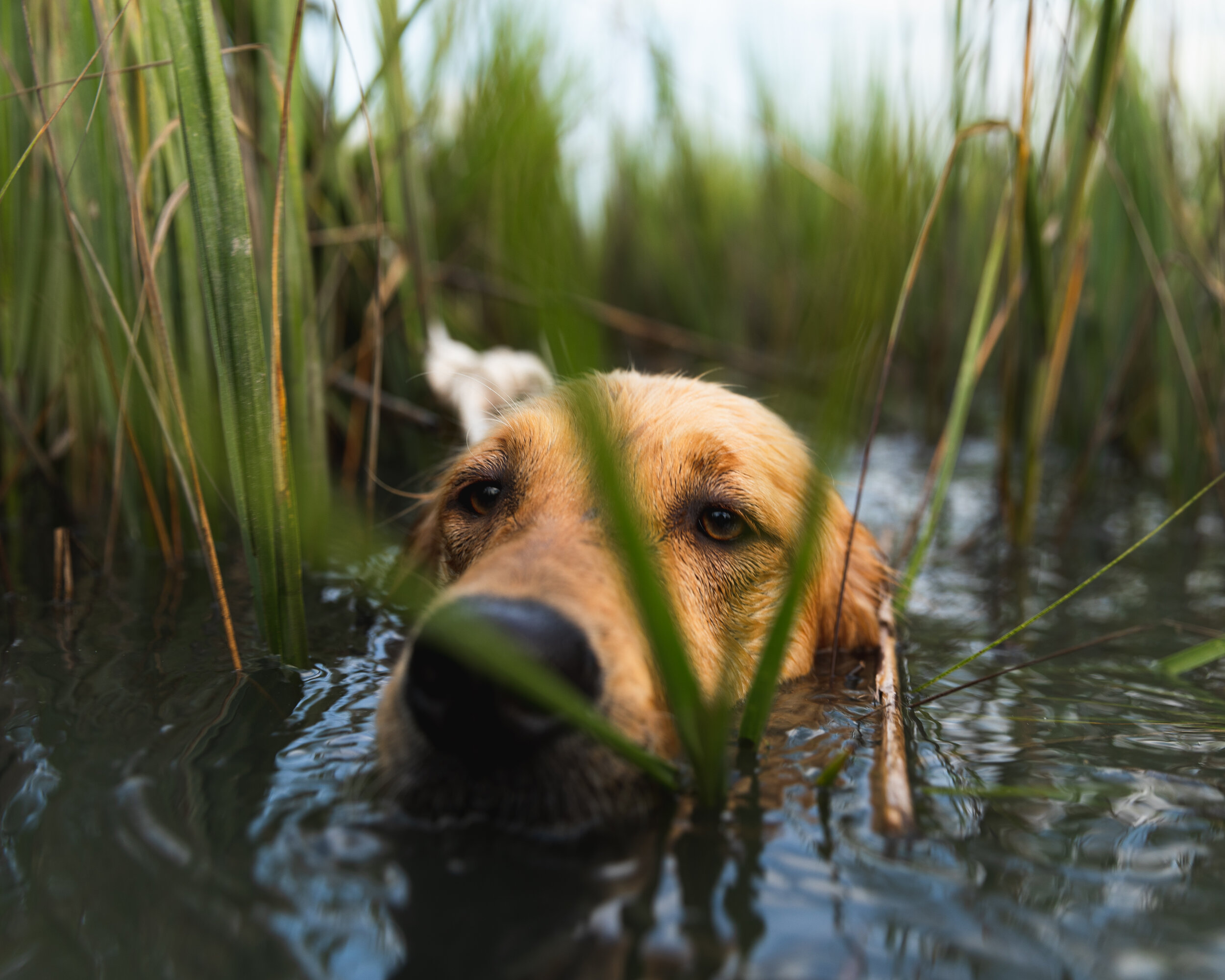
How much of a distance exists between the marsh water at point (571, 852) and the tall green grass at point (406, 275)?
8.5 inches

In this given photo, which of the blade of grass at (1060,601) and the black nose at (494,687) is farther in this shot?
the blade of grass at (1060,601)

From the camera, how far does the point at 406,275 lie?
4.25m

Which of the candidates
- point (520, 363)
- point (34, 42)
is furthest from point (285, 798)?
point (520, 363)

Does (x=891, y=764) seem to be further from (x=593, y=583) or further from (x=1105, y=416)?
(x=1105, y=416)

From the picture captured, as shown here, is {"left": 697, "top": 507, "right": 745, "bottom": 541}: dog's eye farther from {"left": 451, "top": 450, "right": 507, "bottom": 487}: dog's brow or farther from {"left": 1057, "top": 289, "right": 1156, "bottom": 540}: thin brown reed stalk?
{"left": 1057, "top": 289, "right": 1156, "bottom": 540}: thin brown reed stalk

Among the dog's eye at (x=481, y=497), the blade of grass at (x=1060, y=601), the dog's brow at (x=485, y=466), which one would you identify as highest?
the dog's brow at (x=485, y=466)

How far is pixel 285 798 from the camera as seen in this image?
165 cm

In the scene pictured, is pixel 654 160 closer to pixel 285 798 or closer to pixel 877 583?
pixel 877 583

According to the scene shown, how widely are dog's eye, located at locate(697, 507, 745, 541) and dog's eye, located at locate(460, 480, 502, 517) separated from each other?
1.83 ft

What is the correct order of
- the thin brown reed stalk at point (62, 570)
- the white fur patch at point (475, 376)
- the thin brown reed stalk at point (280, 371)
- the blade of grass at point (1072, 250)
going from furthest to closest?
the white fur patch at point (475, 376) < the blade of grass at point (1072, 250) < the thin brown reed stalk at point (62, 570) < the thin brown reed stalk at point (280, 371)

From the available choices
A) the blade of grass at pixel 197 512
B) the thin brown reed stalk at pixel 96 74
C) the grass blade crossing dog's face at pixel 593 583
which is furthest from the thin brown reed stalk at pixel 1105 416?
the thin brown reed stalk at pixel 96 74

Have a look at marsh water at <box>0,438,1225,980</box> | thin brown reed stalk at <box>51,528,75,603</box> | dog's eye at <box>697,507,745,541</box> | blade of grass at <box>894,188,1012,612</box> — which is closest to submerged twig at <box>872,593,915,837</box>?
marsh water at <box>0,438,1225,980</box>

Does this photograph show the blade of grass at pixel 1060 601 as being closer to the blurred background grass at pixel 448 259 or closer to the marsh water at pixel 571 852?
the marsh water at pixel 571 852

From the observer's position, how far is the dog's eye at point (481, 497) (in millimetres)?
2533
